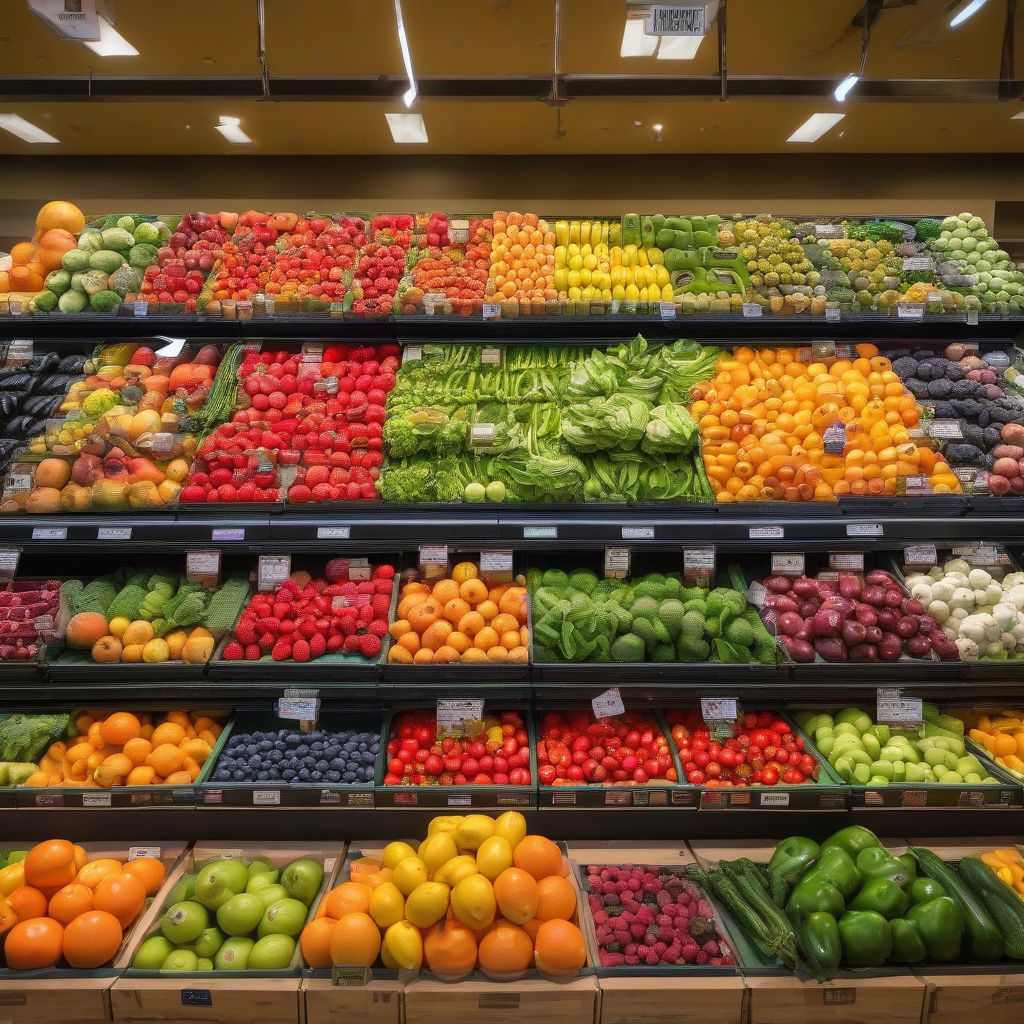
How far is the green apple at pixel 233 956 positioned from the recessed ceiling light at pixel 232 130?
28.0 feet

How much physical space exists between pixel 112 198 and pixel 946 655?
11342mm

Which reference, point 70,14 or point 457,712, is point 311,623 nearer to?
point 457,712

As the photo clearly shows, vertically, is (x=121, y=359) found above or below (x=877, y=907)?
above

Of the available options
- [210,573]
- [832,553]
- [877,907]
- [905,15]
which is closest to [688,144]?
[905,15]

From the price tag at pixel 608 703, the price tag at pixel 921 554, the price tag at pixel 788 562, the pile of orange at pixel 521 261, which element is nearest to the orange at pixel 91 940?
the price tag at pixel 608 703

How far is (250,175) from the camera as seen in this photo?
9805 millimetres

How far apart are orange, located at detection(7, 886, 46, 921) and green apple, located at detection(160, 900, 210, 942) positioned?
0.39 meters

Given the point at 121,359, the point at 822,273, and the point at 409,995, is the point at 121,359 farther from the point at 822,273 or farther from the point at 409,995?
the point at 822,273

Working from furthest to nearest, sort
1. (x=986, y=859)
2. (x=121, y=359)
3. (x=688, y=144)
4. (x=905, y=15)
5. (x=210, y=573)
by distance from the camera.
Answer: (x=688, y=144), (x=905, y=15), (x=121, y=359), (x=210, y=573), (x=986, y=859)

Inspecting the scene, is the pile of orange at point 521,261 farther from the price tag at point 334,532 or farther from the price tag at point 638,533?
the price tag at point 334,532

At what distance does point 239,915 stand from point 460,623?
1.26 m

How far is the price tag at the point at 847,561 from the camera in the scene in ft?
10.7

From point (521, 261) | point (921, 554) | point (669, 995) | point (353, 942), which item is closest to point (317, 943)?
point (353, 942)

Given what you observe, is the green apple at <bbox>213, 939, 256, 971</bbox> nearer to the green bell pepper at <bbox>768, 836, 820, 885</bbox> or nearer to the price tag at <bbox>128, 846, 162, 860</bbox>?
the price tag at <bbox>128, 846, 162, 860</bbox>
